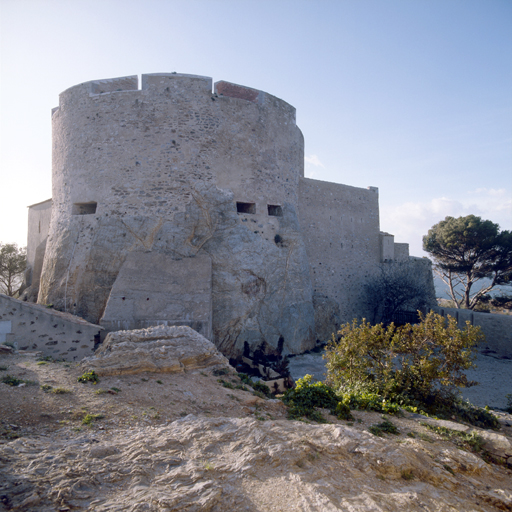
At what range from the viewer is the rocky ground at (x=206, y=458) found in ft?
9.99

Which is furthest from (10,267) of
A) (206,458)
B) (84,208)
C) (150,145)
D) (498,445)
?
(498,445)

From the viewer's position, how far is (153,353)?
661 centimetres

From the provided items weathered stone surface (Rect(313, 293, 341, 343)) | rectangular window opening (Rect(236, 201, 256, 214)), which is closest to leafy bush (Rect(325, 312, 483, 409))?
rectangular window opening (Rect(236, 201, 256, 214))

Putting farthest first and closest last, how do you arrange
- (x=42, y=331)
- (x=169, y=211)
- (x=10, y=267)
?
(x=10, y=267) < (x=169, y=211) < (x=42, y=331)

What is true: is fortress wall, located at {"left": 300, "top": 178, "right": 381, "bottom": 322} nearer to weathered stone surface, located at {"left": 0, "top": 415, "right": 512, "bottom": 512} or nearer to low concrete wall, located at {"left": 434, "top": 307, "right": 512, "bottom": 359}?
low concrete wall, located at {"left": 434, "top": 307, "right": 512, "bottom": 359}

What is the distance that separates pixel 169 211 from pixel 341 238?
8.47 metres

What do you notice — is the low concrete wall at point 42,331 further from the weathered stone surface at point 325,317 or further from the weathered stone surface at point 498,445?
the weathered stone surface at point 325,317

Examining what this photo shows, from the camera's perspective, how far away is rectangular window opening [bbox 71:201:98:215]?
450 inches

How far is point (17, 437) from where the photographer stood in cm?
374

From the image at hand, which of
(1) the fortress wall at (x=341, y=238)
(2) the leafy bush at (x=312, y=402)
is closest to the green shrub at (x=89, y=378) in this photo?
(2) the leafy bush at (x=312, y=402)

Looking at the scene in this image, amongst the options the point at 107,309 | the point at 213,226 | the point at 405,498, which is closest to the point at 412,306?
the point at 213,226

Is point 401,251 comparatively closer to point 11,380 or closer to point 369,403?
point 369,403

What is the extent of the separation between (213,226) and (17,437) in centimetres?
826

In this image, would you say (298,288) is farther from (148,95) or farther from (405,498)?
(405,498)
